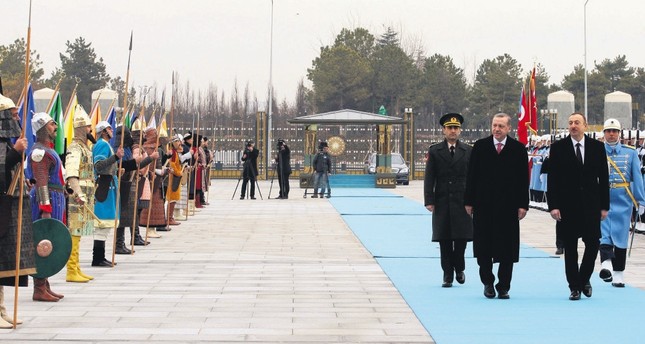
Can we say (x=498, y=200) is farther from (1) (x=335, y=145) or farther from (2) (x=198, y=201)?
(1) (x=335, y=145)

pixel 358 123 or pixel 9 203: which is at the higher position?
pixel 358 123

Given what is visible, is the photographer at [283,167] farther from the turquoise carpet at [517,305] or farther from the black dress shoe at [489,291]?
the black dress shoe at [489,291]

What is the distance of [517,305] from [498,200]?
3.83ft

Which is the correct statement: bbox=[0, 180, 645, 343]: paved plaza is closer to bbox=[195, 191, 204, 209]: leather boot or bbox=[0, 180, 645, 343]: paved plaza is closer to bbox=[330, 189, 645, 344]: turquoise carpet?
bbox=[330, 189, 645, 344]: turquoise carpet

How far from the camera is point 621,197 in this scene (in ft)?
44.5

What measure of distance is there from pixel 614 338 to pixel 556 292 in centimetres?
319

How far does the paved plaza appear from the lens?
9555 mm

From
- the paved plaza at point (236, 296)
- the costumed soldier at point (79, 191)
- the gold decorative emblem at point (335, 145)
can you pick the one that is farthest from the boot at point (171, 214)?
the gold decorative emblem at point (335, 145)

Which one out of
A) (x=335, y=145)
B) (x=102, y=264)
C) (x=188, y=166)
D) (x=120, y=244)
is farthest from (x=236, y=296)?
(x=335, y=145)

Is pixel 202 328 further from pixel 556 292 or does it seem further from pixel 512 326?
pixel 556 292

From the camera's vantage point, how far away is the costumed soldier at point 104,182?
47.5ft

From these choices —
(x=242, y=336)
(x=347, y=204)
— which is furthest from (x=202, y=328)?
(x=347, y=204)

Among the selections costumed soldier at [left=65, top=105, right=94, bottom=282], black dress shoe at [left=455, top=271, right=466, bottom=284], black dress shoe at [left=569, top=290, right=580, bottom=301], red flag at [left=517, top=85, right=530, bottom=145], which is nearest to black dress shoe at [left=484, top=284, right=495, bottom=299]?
black dress shoe at [left=569, top=290, right=580, bottom=301]

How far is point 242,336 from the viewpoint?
9.39 metres
